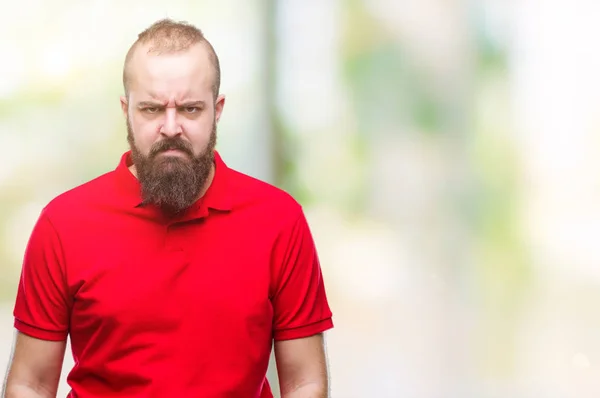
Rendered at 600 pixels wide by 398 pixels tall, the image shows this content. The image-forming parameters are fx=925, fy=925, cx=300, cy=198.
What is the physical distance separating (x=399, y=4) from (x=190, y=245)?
4.20 ft

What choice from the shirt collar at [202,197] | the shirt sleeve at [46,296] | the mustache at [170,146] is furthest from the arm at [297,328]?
the shirt sleeve at [46,296]

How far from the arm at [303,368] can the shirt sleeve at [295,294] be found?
2 centimetres

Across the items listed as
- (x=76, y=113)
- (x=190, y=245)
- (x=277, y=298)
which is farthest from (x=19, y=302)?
(x=76, y=113)

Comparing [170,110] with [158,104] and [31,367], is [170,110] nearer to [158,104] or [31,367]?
[158,104]

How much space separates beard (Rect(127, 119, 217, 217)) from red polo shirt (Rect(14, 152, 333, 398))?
52mm

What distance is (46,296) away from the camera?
5.75ft

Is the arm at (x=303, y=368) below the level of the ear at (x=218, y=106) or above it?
below

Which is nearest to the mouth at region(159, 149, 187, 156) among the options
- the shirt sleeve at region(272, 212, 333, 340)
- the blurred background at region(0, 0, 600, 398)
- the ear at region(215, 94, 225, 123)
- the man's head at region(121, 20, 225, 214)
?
the man's head at region(121, 20, 225, 214)

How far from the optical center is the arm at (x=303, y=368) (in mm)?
1790

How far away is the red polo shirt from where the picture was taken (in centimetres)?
171

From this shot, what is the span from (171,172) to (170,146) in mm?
49

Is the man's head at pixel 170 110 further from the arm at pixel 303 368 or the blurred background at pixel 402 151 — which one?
the blurred background at pixel 402 151

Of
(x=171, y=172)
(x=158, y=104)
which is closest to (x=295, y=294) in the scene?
(x=171, y=172)

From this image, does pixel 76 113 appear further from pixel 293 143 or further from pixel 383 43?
pixel 383 43
